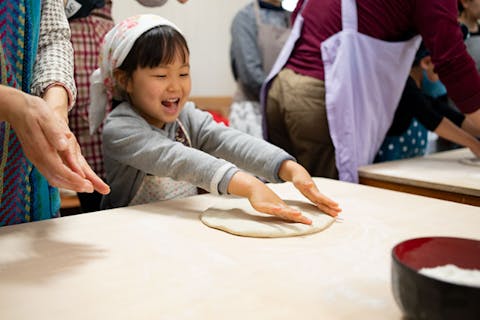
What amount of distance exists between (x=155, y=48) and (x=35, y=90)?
343mm

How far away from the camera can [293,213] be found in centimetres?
85

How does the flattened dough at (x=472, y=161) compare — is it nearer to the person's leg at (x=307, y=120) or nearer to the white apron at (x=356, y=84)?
the white apron at (x=356, y=84)

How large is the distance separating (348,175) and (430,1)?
1.96 ft

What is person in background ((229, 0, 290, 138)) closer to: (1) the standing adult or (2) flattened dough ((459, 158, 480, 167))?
(1) the standing adult

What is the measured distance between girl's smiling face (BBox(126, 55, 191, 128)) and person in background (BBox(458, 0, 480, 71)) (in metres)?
1.42

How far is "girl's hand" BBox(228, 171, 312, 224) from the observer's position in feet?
2.80

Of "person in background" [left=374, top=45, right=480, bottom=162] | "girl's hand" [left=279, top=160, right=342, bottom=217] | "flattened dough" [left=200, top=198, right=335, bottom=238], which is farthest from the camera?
"person in background" [left=374, top=45, right=480, bottom=162]

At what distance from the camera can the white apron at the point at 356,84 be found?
1.55 meters

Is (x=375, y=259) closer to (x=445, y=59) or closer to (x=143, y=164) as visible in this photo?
(x=143, y=164)

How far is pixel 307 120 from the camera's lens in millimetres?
1629

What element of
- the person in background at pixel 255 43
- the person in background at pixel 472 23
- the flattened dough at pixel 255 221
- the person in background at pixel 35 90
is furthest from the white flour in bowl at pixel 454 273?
the person in background at pixel 255 43

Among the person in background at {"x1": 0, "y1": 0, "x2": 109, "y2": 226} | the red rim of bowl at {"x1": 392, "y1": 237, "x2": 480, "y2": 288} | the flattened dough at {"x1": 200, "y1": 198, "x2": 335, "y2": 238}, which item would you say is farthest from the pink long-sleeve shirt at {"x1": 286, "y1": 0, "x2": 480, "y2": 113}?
the red rim of bowl at {"x1": 392, "y1": 237, "x2": 480, "y2": 288}

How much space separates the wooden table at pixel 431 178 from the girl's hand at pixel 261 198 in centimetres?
54

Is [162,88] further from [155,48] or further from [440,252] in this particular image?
[440,252]
